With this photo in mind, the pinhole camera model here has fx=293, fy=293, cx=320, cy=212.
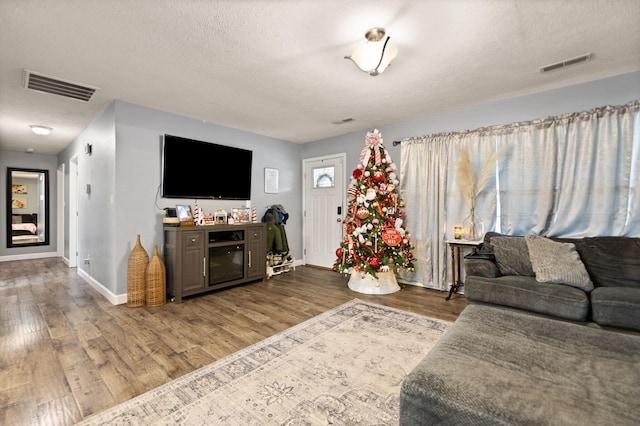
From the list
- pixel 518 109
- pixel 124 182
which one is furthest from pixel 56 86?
pixel 518 109

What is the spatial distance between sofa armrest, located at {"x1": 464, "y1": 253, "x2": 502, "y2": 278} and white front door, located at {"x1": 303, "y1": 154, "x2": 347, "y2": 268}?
2524 millimetres

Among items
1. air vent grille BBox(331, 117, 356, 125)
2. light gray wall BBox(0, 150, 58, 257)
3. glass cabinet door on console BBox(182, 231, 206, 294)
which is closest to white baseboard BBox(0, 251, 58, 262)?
light gray wall BBox(0, 150, 58, 257)

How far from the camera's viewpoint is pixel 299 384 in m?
1.87

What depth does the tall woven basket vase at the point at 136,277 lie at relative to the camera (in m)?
3.32

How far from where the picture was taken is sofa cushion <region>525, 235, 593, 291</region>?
2488 millimetres

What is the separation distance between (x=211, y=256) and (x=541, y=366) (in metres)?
3.54

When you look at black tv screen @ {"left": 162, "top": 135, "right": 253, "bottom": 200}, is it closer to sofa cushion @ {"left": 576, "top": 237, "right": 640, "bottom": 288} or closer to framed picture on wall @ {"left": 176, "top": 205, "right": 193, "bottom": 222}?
framed picture on wall @ {"left": 176, "top": 205, "right": 193, "bottom": 222}

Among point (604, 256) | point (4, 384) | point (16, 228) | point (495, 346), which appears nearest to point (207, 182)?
point (4, 384)

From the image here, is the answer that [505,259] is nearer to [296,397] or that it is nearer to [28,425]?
[296,397]

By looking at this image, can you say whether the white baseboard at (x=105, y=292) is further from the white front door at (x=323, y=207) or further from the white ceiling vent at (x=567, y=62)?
the white ceiling vent at (x=567, y=62)

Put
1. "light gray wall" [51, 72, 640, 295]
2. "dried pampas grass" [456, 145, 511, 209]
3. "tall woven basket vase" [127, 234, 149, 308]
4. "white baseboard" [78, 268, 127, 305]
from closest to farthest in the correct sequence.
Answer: "light gray wall" [51, 72, 640, 295], "tall woven basket vase" [127, 234, 149, 308], "white baseboard" [78, 268, 127, 305], "dried pampas grass" [456, 145, 511, 209]

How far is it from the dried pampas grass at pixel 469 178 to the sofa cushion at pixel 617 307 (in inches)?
62.6

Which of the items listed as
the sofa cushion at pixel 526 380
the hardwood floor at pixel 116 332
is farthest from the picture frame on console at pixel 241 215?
the sofa cushion at pixel 526 380

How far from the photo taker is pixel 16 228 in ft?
21.0
